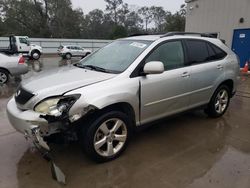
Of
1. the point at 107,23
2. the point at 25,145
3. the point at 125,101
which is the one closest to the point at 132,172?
the point at 125,101

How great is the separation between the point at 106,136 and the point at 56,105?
76cm

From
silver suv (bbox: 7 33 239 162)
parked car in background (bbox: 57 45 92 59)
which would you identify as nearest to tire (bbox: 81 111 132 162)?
silver suv (bbox: 7 33 239 162)

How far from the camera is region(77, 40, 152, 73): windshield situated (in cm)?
330

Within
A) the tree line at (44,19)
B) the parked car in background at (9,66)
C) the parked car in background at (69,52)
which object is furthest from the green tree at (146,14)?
Answer: the parked car in background at (9,66)

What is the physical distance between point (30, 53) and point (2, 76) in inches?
524

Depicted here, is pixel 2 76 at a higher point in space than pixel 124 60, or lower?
lower

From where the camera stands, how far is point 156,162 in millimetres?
3088

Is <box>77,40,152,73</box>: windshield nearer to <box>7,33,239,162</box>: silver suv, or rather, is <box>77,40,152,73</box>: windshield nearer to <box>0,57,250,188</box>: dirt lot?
<box>7,33,239,162</box>: silver suv

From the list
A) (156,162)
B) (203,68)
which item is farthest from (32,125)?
(203,68)

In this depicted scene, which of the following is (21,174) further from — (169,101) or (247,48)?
(247,48)

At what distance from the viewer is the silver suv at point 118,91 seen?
264 centimetres

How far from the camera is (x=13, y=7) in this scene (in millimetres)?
40844

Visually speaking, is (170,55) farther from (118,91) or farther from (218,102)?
(218,102)

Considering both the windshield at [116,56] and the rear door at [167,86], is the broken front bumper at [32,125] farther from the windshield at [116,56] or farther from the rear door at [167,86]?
the rear door at [167,86]
